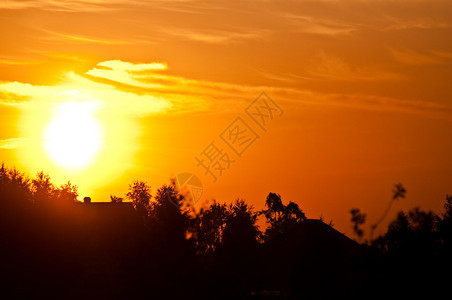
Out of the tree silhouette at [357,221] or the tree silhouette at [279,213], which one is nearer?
the tree silhouette at [357,221]

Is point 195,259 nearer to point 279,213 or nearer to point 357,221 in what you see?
point 357,221

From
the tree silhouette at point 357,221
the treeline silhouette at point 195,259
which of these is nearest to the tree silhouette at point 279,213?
the treeline silhouette at point 195,259

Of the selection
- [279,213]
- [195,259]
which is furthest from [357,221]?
[279,213]

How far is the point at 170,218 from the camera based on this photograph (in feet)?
102

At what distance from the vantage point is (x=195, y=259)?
29406 millimetres

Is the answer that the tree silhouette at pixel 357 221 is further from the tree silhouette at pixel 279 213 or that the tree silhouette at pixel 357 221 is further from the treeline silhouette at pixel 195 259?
the tree silhouette at pixel 279 213

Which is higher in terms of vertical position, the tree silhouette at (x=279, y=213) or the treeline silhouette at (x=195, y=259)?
the tree silhouette at (x=279, y=213)

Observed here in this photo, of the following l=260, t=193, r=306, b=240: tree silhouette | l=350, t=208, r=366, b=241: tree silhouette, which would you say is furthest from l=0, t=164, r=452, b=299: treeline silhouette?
l=260, t=193, r=306, b=240: tree silhouette

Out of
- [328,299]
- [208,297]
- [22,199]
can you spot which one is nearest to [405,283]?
[328,299]

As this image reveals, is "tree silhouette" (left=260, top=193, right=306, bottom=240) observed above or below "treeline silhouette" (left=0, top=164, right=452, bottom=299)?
above

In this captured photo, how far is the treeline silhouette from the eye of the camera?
1909 centimetres

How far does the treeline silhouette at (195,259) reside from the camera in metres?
19.1

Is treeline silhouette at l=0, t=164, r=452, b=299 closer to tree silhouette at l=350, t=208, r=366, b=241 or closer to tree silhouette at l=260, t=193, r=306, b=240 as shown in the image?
tree silhouette at l=350, t=208, r=366, b=241

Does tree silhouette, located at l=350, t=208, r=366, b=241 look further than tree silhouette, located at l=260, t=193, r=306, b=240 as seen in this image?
No
